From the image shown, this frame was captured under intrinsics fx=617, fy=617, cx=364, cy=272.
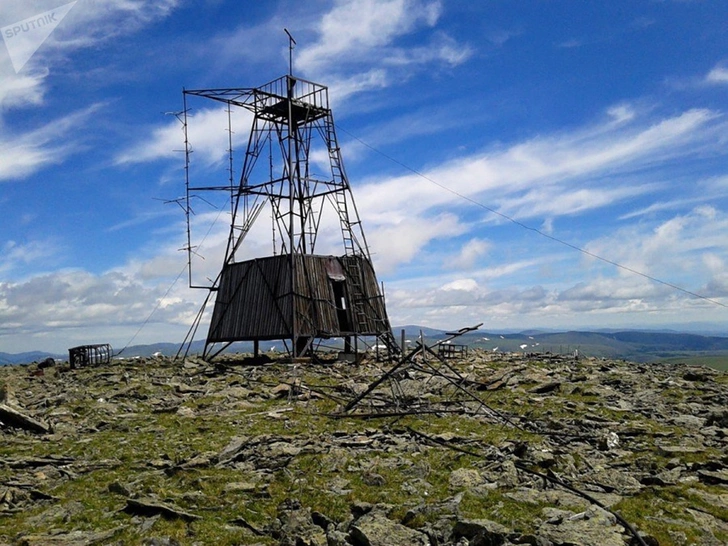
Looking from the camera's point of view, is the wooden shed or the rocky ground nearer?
the rocky ground

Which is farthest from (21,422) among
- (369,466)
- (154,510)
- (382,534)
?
(382,534)

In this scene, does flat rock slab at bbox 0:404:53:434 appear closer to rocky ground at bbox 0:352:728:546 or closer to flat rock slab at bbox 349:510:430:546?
rocky ground at bbox 0:352:728:546

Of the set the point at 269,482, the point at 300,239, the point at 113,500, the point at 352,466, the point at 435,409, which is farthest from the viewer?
the point at 300,239

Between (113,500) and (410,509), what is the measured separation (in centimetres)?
539

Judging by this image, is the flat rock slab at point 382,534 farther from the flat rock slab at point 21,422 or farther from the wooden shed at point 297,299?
the wooden shed at point 297,299

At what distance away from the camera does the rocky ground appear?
9.41 metres

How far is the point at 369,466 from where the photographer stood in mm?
12672

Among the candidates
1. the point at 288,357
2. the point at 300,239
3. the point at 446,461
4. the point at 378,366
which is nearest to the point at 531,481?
the point at 446,461

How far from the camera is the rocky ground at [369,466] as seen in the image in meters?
9.41

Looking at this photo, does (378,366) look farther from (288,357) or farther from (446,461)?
(446,461)

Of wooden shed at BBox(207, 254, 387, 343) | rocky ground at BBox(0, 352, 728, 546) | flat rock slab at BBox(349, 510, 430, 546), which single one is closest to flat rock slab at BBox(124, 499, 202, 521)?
rocky ground at BBox(0, 352, 728, 546)

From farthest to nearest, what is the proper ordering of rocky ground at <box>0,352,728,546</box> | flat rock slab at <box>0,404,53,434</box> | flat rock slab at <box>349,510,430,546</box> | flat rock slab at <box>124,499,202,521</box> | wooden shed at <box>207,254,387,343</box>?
wooden shed at <box>207,254,387,343</box> → flat rock slab at <box>0,404,53,434</box> → flat rock slab at <box>124,499,202,521</box> → rocky ground at <box>0,352,728,546</box> → flat rock slab at <box>349,510,430,546</box>

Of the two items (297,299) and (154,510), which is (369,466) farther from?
(297,299)

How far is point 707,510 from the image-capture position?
32.7 feet
